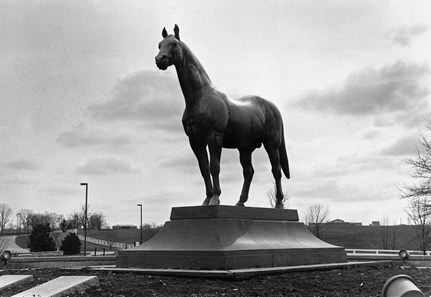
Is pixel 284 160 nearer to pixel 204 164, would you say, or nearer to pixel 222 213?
pixel 204 164

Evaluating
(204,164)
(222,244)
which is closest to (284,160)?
(204,164)

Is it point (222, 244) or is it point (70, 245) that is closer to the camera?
point (222, 244)

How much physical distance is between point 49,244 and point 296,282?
36.8 metres

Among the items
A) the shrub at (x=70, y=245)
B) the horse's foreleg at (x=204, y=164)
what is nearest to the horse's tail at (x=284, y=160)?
the horse's foreleg at (x=204, y=164)

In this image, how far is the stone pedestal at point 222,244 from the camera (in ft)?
35.4

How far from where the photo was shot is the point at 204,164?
1266 centimetres

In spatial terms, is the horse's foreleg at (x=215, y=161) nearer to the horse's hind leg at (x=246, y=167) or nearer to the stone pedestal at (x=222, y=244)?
the stone pedestal at (x=222, y=244)

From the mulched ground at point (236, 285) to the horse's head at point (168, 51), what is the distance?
443 cm

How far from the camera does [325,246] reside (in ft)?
45.1

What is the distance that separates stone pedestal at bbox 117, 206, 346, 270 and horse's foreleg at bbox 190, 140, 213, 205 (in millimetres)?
691

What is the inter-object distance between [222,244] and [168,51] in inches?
166

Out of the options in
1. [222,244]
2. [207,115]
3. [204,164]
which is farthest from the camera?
[204,164]

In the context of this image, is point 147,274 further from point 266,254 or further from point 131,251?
point 266,254

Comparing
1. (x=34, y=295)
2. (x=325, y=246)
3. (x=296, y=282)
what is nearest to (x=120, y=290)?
(x=34, y=295)
